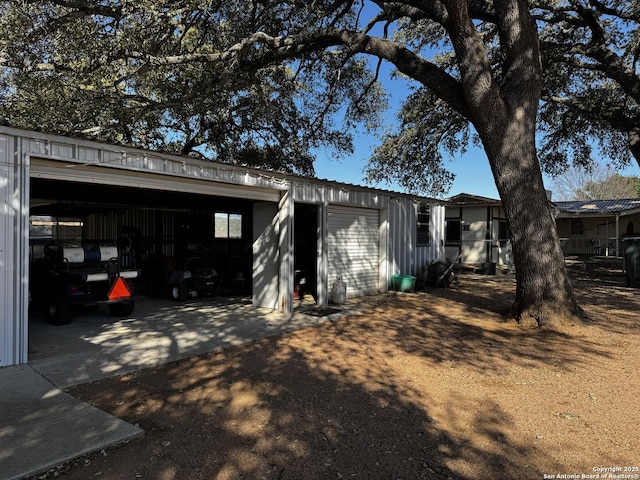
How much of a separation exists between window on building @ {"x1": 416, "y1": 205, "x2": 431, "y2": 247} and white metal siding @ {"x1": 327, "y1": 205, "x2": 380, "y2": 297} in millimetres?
2154

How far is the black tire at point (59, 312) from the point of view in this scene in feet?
24.8

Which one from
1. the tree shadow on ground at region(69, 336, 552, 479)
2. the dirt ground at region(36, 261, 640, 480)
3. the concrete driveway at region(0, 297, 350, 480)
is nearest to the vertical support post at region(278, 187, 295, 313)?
the concrete driveway at region(0, 297, 350, 480)

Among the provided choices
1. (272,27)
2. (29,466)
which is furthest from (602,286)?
(29,466)

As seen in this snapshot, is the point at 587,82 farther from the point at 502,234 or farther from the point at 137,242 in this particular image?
the point at 137,242

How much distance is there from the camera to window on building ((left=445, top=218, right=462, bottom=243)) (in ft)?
70.2

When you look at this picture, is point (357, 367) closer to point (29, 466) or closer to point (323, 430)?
Result: point (323, 430)

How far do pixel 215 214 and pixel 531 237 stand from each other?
990cm

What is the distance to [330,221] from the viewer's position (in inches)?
424

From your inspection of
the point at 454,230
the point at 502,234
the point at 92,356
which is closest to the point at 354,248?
the point at 92,356

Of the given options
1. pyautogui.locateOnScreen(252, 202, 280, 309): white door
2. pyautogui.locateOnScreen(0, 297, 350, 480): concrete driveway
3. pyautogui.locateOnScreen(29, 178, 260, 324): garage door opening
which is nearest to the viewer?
pyautogui.locateOnScreen(0, 297, 350, 480): concrete driveway

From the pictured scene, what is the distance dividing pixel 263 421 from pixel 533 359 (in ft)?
12.6

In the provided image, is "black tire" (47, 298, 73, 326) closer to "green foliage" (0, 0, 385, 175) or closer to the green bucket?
"green foliage" (0, 0, 385, 175)

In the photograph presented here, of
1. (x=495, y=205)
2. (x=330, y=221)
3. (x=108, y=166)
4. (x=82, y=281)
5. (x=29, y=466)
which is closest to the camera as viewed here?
(x=29, y=466)

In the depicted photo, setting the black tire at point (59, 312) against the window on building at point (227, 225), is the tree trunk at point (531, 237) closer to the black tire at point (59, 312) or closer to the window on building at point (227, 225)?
the black tire at point (59, 312)
